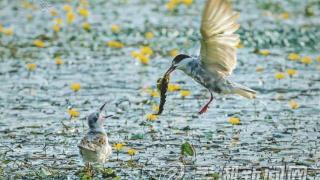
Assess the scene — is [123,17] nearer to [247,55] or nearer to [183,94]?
[247,55]

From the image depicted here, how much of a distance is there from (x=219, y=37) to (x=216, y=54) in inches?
11.9

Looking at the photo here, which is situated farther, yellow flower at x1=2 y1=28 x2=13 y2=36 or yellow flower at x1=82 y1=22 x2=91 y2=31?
yellow flower at x1=82 y1=22 x2=91 y2=31

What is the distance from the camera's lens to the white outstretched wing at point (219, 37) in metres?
9.31

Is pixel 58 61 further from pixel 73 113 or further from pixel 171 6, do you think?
pixel 171 6

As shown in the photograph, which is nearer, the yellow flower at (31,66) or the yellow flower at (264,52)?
the yellow flower at (31,66)

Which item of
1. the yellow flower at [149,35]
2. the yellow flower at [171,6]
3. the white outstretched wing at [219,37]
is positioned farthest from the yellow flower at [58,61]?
the white outstretched wing at [219,37]

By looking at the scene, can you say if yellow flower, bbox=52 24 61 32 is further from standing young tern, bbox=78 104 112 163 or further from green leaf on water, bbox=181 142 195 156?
green leaf on water, bbox=181 142 195 156

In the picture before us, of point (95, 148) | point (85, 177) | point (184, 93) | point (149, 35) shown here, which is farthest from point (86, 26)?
point (85, 177)

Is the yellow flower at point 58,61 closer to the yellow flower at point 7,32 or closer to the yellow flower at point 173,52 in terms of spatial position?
the yellow flower at point 173,52

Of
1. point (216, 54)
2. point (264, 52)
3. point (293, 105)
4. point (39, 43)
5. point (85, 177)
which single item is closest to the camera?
point (85, 177)

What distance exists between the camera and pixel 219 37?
31.3 ft

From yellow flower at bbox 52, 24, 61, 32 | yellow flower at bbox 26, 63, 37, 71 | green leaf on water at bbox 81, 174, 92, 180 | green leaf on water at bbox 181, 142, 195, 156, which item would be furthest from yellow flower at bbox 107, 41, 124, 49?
green leaf on water at bbox 81, 174, 92, 180

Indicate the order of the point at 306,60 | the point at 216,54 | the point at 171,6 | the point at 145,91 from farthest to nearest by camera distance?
1. the point at 171,6
2. the point at 306,60
3. the point at 145,91
4. the point at 216,54

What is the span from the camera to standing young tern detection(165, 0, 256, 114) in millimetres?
9352
